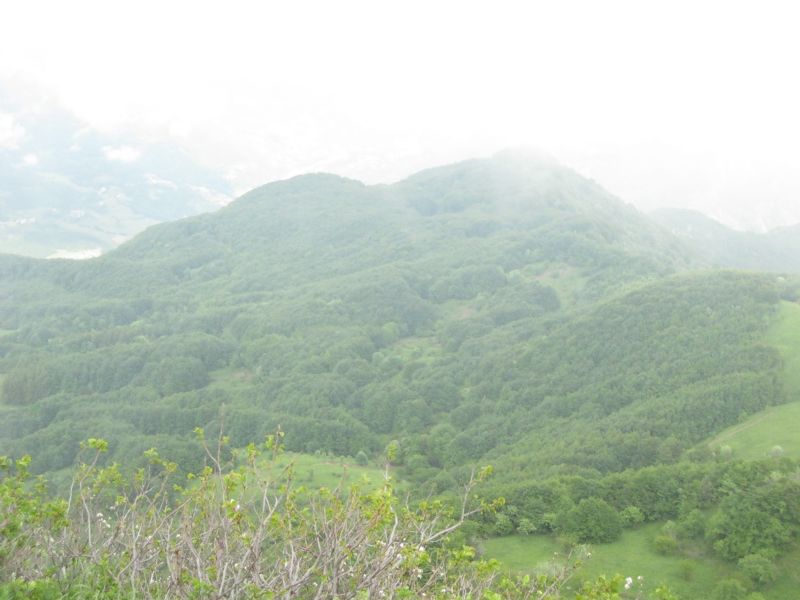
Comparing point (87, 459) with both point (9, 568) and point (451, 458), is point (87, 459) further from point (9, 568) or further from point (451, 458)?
point (9, 568)

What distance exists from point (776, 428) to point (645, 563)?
43767mm

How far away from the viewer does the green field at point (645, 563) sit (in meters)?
48.5

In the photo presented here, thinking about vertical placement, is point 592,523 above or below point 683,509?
above

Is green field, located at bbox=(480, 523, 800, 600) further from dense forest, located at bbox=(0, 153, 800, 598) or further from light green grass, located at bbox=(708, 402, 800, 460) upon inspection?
light green grass, located at bbox=(708, 402, 800, 460)

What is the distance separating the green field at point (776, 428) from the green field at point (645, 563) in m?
25.1

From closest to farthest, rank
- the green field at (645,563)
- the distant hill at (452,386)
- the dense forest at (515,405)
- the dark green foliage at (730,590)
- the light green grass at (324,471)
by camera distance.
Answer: the dark green foliage at (730,590), the green field at (645,563), the dense forest at (515,405), the light green grass at (324,471), the distant hill at (452,386)

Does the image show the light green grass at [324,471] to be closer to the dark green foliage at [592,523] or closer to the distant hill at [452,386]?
the distant hill at [452,386]

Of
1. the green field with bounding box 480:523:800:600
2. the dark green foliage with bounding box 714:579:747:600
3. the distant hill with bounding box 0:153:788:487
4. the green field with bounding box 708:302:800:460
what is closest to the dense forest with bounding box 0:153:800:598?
the distant hill with bounding box 0:153:788:487

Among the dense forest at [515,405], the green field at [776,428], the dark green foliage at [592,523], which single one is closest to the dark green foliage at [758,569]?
the dense forest at [515,405]

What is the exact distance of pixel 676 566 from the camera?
53781mm

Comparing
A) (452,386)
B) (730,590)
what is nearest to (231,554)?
(730,590)

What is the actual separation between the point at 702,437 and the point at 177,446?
9846cm

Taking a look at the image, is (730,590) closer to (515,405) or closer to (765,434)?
(765,434)

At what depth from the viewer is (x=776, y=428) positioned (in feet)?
277
